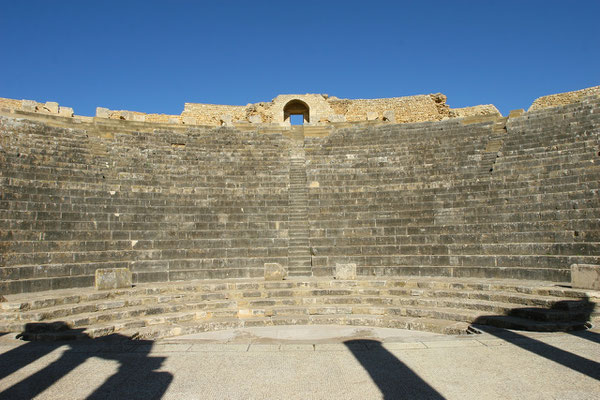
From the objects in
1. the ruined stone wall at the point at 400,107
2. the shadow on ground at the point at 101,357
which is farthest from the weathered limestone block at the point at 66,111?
the shadow on ground at the point at 101,357

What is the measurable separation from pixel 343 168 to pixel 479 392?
10319mm

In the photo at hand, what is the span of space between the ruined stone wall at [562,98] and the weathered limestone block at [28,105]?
20760mm

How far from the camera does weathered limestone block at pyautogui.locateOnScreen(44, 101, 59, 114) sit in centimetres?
1705

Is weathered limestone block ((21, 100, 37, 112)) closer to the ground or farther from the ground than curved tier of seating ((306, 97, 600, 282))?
farther from the ground

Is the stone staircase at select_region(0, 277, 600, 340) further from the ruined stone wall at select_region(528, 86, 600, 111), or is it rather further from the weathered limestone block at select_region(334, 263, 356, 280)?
the ruined stone wall at select_region(528, 86, 600, 111)

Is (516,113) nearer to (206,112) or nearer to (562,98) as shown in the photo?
(562,98)

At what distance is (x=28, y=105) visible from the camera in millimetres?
16516

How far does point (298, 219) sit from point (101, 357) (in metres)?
7.29

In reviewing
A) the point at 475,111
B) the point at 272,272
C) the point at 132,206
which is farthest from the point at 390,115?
the point at 132,206

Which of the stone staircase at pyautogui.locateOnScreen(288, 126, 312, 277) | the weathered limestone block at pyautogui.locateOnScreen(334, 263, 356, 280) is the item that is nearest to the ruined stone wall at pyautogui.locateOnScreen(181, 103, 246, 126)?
the stone staircase at pyautogui.locateOnScreen(288, 126, 312, 277)

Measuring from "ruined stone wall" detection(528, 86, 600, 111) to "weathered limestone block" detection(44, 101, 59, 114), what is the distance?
65.7ft

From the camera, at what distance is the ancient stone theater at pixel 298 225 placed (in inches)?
285

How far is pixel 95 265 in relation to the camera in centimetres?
906

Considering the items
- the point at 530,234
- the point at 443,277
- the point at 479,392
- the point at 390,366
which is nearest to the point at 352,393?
the point at 390,366
